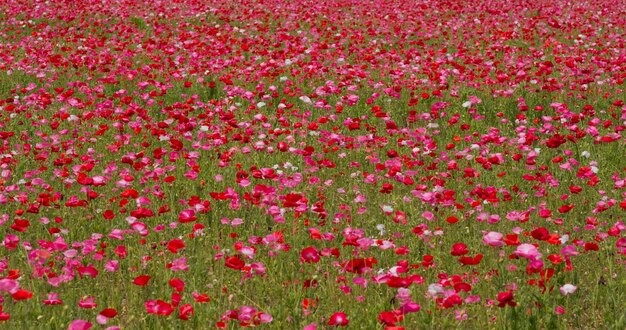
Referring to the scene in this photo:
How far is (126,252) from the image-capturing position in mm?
3598

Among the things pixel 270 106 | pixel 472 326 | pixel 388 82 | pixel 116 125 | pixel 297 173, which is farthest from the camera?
pixel 388 82

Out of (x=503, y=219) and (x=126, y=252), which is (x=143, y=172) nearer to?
(x=126, y=252)

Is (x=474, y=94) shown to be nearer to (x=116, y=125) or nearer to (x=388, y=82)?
(x=388, y=82)

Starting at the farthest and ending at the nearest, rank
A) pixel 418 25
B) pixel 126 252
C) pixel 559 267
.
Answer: pixel 418 25, pixel 126 252, pixel 559 267

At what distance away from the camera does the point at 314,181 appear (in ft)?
15.1

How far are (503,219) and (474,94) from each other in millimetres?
3401

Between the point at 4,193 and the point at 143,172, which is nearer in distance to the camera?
the point at 4,193

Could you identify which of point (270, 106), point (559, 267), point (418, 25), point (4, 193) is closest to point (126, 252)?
point (4, 193)

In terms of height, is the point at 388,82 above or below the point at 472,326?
below

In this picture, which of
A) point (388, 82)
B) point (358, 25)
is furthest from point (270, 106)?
point (358, 25)

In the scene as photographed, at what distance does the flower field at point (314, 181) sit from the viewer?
299 centimetres

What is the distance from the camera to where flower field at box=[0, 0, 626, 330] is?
2.99 meters

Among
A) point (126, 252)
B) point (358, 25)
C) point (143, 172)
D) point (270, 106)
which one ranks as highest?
point (126, 252)

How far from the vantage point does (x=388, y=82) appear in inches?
314
